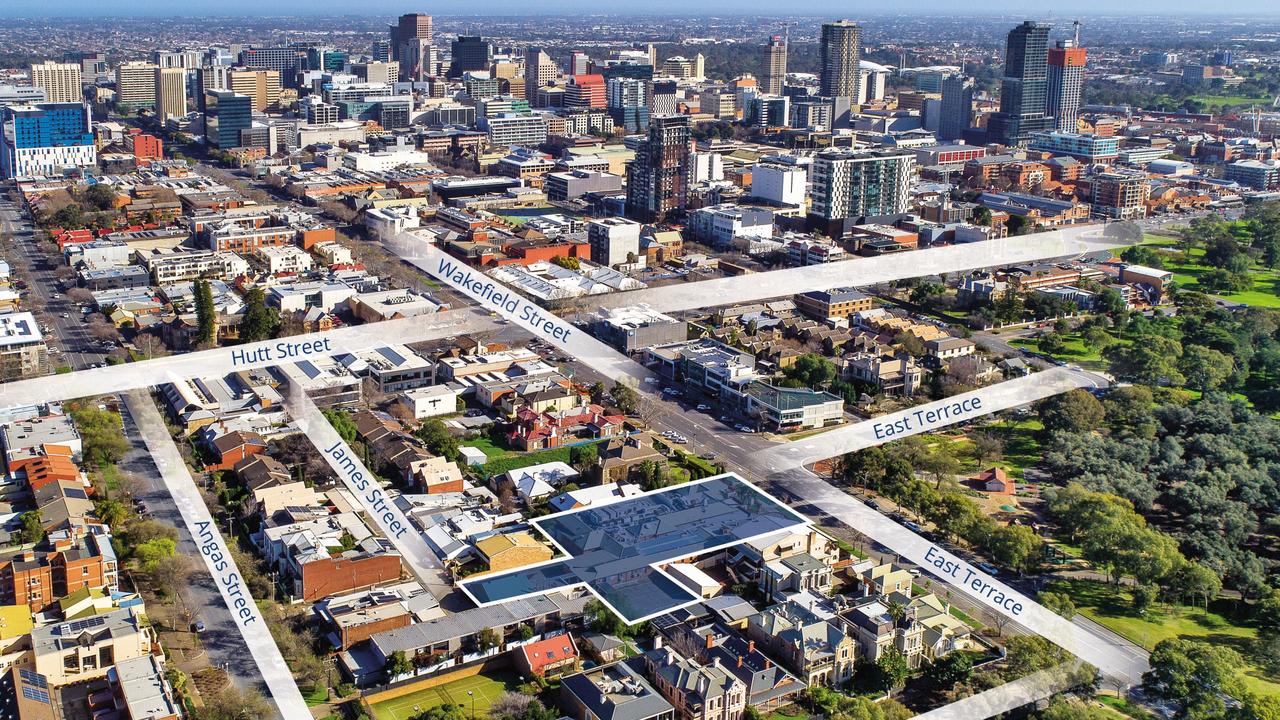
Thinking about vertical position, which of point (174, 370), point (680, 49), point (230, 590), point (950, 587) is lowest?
point (950, 587)

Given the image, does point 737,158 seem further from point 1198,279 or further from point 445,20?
point 445,20

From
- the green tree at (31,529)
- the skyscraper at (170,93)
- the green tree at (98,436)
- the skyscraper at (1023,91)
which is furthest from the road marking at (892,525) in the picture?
the skyscraper at (170,93)

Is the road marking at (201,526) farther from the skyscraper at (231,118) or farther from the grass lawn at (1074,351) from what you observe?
the skyscraper at (231,118)

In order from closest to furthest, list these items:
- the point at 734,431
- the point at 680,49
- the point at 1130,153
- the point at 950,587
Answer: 1. the point at 950,587
2. the point at 734,431
3. the point at 1130,153
4. the point at 680,49

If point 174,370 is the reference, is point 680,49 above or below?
above

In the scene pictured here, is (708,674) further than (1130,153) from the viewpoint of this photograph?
No

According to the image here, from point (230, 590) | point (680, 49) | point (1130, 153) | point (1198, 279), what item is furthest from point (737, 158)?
point (680, 49)
